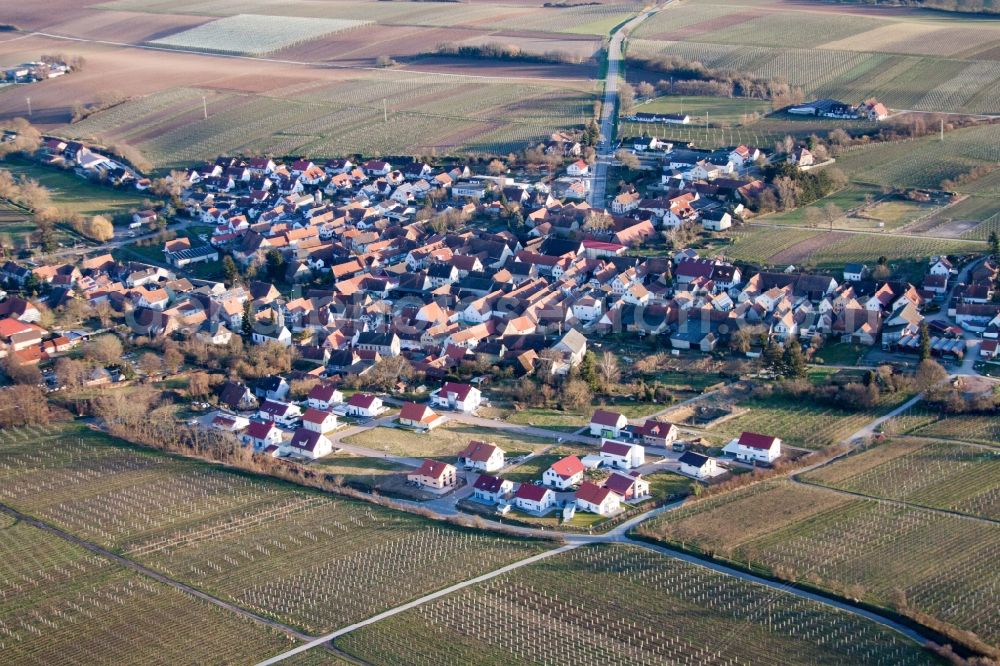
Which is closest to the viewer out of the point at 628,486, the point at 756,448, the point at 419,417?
the point at 628,486

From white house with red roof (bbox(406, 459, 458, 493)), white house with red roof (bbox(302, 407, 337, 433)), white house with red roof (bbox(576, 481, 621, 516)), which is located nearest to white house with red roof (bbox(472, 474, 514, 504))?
white house with red roof (bbox(406, 459, 458, 493))

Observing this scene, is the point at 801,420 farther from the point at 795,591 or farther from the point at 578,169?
the point at 578,169

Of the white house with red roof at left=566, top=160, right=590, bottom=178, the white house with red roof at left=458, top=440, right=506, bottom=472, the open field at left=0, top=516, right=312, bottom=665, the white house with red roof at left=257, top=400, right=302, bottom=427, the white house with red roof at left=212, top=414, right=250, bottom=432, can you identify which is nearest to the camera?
the open field at left=0, top=516, right=312, bottom=665

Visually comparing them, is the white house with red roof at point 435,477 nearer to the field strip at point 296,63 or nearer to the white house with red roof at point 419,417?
the white house with red roof at point 419,417

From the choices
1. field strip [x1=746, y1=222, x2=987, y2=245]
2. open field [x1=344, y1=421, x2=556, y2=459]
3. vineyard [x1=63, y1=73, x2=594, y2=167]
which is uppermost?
vineyard [x1=63, y1=73, x2=594, y2=167]

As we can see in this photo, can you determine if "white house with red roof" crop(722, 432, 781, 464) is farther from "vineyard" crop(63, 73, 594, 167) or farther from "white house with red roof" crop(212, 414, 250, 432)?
"vineyard" crop(63, 73, 594, 167)

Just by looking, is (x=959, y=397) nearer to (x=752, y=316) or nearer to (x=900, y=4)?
(x=752, y=316)

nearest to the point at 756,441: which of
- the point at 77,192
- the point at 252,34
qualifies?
the point at 77,192
